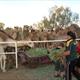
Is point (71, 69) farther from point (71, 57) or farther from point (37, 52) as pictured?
point (37, 52)

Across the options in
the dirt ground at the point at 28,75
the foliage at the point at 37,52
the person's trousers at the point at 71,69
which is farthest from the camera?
the foliage at the point at 37,52

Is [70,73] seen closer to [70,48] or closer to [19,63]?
[70,48]

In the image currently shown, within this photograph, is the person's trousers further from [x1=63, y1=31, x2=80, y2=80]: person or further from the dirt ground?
the dirt ground

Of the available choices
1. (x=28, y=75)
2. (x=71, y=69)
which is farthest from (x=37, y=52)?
(x=71, y=69)

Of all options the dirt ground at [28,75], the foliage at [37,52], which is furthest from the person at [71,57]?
the foliage at [37,52]

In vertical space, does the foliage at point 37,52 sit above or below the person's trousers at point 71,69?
below

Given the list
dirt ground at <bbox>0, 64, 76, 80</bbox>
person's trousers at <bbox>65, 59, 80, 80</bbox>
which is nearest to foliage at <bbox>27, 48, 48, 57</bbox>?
dirt ground at <bbox>0, 64, 76, 80</bbox>

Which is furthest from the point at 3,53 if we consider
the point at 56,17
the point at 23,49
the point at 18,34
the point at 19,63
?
the point at 56,17

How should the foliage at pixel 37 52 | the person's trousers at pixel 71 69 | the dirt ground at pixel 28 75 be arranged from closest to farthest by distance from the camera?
the person's trousers at pixel 71 69 < the dirt ground at pixel 28 75 < the foliage at pixel 37 52

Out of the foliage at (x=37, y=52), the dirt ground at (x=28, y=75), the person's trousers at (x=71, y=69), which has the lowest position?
the dirt ground at (x=28, y=75)

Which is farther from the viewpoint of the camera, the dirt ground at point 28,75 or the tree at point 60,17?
the tree at point 60,17

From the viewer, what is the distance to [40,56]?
664 inches

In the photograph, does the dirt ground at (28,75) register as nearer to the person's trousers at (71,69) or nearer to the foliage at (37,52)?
the foliage at (37,52)

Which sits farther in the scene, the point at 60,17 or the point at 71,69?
the point at 60,17
